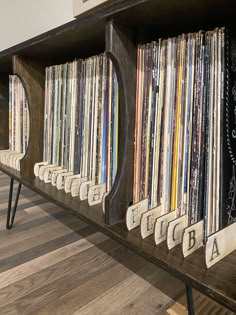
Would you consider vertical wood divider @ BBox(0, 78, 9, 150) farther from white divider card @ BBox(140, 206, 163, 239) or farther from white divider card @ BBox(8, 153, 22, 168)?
white divider card @ BBox(140, 206, 163, 239)

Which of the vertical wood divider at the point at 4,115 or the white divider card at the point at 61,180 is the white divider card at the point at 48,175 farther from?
the vertical wood divider at the point at 4,115

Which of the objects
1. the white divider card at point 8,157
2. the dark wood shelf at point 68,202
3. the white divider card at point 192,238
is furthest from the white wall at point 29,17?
the white divider card at point 192,238

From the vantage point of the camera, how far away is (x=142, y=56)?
2.20ft

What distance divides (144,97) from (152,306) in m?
0.64

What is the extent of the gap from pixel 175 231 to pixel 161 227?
31 millimetres

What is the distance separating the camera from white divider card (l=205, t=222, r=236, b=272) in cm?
48

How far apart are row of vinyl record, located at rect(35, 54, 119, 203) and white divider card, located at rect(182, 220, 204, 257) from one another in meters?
0.30

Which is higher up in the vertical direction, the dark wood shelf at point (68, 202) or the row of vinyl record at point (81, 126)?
the row of vinyl record at point (81, 126)

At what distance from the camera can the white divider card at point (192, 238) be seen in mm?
529

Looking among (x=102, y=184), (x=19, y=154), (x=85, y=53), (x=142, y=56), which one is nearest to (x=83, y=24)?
(x=142, y=56)

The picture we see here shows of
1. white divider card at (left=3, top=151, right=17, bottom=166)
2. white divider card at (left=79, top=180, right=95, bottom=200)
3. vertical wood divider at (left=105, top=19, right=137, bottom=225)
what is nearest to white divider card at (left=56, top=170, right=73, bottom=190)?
white divider card at (left=79, top=180, right=95, bottom=200)

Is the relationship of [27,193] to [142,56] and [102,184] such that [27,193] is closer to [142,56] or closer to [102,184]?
[102,184]

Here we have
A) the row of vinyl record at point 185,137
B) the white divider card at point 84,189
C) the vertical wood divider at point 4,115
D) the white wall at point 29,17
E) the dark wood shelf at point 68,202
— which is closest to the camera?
the row of vinyl record at point 185,137

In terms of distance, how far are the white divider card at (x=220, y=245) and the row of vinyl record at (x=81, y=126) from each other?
1.17ft
